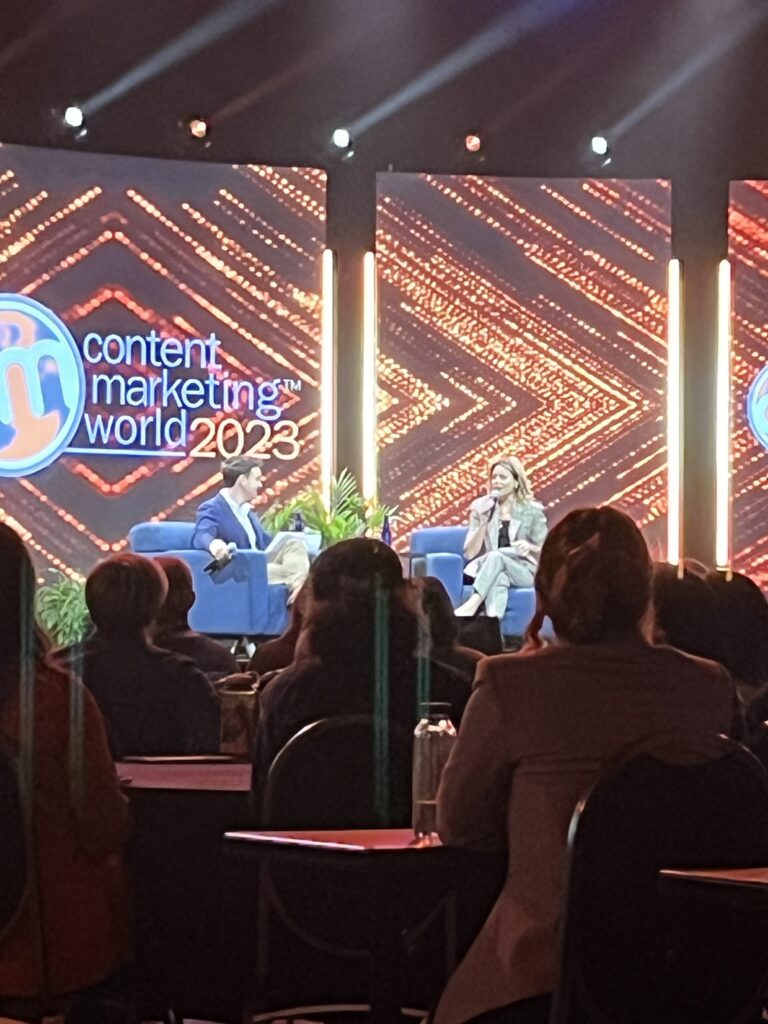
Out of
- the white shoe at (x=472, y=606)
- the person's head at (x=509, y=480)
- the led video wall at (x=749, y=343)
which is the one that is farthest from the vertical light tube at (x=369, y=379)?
the led video wall at (x=749, y=343)

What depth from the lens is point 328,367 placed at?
10281 millimetres

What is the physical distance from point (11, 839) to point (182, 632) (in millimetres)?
1846

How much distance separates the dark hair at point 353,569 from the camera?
2.98m

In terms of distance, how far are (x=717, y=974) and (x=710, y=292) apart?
9.00 m

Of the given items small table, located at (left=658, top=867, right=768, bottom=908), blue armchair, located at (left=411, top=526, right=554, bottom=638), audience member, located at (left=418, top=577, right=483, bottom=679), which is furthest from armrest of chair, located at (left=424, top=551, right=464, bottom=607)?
small table, located at (left=658, top=867, right=768, bottom=908)

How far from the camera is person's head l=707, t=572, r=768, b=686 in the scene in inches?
129

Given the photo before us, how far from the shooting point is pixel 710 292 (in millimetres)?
10594

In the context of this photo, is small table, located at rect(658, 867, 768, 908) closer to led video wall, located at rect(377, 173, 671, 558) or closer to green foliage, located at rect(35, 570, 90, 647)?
green foliage, located at rect(35, 570, 90, 647)

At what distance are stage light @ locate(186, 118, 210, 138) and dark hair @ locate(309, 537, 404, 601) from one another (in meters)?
7.28

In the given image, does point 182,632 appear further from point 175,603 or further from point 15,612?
point 15,612

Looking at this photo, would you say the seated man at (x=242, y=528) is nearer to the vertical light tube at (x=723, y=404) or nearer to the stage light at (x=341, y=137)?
the stage light at (x=341, y=137)

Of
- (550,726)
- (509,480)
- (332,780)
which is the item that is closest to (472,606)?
(509,480)

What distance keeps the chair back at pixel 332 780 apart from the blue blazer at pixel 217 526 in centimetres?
645

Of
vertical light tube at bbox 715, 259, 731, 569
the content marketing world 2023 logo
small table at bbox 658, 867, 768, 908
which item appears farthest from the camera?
vertical light tube at bbox 715, 259, 731, 569
